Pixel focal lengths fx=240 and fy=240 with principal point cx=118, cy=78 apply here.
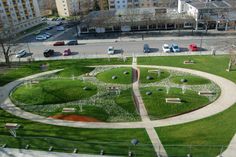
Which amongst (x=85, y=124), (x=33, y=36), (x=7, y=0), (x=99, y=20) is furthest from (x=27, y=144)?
(x=7, y=0)

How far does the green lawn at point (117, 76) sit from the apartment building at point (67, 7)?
220 ft

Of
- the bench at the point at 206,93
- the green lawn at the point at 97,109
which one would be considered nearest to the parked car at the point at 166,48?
the bench at the point at 206,93

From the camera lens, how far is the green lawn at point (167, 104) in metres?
33.1

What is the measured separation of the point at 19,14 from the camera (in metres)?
85.4

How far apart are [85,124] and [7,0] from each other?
222 feet

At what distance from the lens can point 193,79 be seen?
136 feet

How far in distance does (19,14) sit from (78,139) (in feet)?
232

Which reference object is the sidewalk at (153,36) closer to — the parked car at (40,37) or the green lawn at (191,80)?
the parked car at (40,37)

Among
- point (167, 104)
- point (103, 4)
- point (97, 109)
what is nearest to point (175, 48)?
point (167, 104)

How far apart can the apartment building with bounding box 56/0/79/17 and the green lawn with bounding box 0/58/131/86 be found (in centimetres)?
5498

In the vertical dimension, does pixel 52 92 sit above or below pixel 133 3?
below

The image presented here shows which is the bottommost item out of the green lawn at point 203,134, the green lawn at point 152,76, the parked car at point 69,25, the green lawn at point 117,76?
the green lawn at point 203,134

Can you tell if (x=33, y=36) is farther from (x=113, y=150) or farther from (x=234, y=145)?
(x=234, y=145)

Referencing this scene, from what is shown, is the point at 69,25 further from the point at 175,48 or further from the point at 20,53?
the point at 175,48
